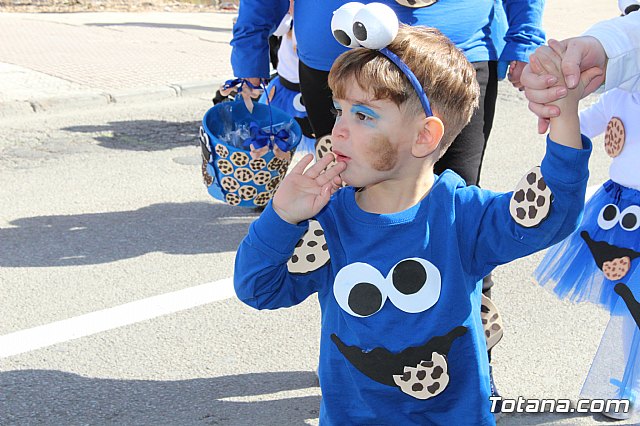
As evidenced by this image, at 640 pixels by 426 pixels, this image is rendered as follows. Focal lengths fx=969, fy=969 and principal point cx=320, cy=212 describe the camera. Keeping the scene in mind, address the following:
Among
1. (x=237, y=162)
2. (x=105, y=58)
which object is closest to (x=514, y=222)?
(x=237, y=162)

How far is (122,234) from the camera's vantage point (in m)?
5.61

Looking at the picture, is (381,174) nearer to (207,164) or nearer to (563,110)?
(563,110)

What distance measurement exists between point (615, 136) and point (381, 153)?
142 centimetres

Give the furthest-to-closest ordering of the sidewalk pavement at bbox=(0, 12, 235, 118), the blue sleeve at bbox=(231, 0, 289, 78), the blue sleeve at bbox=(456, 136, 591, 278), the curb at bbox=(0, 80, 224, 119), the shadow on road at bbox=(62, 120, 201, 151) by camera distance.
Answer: the sidewalk pavement at bbox=(0, 12, 235, 118), the curb at bbox=(0, 80, 224, 119), the shadow on road at bbox=(62, 120, 201, 151), the blue sleeve at bbox=(231, 0, 289, 78), the blue sleeve at bbox=(456, 136, 591, 278)

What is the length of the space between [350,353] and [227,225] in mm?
3384

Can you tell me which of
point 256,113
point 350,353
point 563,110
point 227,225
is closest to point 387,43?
point 563,110

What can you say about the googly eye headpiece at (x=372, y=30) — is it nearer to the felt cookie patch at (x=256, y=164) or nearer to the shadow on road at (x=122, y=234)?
the felt cookie patch at (x=256, y=164)

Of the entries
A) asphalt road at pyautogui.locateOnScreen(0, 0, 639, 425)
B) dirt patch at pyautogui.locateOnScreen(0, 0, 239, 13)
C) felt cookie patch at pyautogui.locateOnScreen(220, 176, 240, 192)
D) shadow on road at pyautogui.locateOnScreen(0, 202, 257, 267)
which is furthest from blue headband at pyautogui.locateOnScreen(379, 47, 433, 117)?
dirt patch at pyautogui.locateOnScreen(0, 0, 239, 13)

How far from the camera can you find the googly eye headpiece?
238 centimetres

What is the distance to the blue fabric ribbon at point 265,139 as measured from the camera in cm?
427

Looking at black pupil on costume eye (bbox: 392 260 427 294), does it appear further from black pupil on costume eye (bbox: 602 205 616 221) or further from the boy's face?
black pupil on costume eye (bbox: 602 205 616 221)

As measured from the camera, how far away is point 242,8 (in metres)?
4.18

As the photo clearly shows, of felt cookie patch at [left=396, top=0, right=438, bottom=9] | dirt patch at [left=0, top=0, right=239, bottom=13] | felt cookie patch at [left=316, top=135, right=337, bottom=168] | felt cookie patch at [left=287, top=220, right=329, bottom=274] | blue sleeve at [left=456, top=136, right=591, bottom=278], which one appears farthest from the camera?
dirt patch at [left=0, top=0, right=239, bottom=13]

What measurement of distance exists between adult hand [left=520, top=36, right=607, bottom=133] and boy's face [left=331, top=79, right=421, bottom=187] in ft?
1.30
